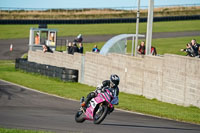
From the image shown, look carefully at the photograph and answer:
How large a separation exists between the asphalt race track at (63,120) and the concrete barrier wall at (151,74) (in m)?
3.41

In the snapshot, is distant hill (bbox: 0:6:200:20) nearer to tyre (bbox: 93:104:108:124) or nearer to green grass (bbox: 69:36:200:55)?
green grass (bbox: 69:36:200:55)

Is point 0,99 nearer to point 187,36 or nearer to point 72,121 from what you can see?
point 72,121

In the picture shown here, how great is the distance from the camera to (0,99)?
1848cm

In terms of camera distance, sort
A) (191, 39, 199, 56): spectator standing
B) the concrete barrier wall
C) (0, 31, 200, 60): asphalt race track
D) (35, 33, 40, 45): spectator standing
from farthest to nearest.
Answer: (0, 31, 200, 60): asphalt race track → (35, 33, 40, 45): spectator standing → (191, 39, 199, 56): spectator standing → the concrete barrier wall

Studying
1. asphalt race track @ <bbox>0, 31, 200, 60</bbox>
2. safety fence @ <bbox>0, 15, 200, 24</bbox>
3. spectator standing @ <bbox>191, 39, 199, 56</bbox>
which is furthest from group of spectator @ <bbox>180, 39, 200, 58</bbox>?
safety fence @ <bbox>0, 15, 200, 24</bbox>

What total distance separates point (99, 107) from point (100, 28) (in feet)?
156

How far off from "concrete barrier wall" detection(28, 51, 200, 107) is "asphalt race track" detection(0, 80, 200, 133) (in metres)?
3.41

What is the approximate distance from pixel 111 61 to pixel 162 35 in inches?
1061

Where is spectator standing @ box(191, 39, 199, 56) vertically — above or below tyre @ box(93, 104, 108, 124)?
above

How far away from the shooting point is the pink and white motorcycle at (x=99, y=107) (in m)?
12.0

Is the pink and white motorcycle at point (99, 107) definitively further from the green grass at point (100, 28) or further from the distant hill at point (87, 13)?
the distant hill at point (87, 13)

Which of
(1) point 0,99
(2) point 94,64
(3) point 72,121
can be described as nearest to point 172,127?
(3) point 72,121

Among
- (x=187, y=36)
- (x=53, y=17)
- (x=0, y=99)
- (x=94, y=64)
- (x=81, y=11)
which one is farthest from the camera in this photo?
(x=81, y=11)

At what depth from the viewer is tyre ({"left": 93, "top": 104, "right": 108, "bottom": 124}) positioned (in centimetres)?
1191
